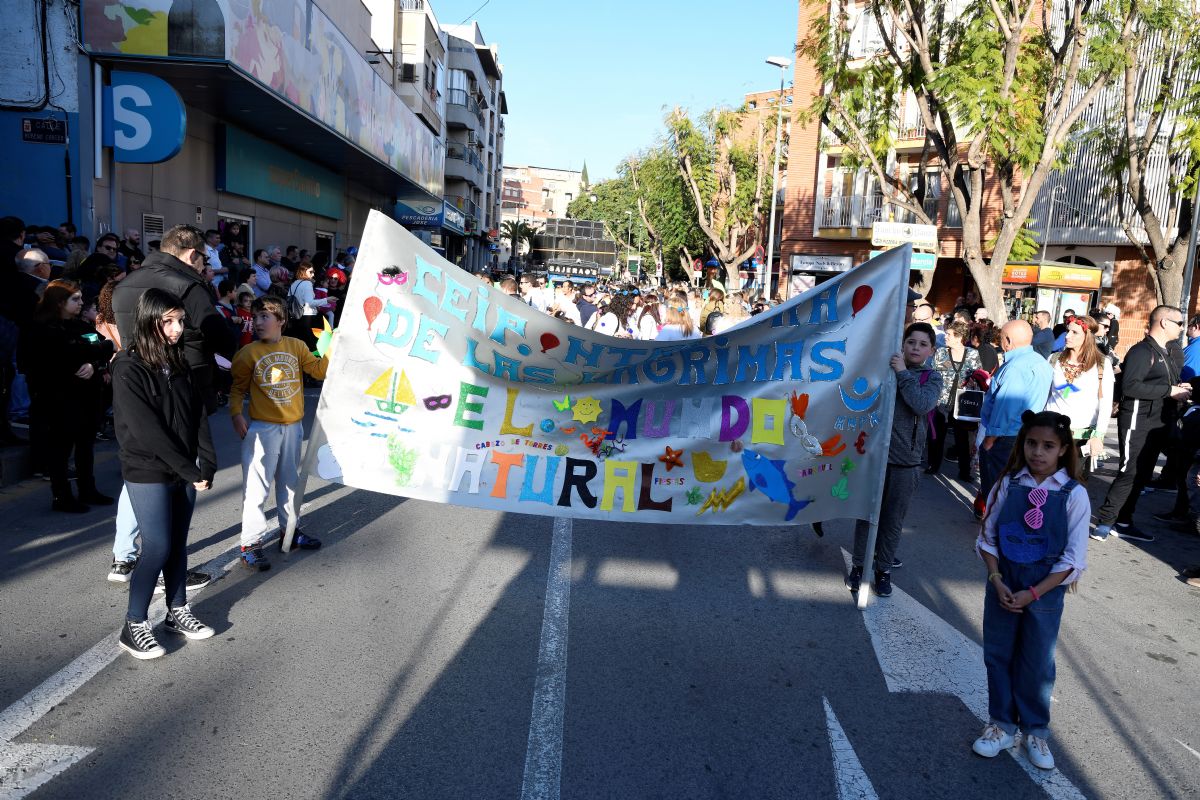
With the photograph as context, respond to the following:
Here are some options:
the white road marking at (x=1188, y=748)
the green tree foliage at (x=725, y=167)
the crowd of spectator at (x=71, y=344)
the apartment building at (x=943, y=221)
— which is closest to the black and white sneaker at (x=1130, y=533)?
the white road marking at (x=1188, y=748)


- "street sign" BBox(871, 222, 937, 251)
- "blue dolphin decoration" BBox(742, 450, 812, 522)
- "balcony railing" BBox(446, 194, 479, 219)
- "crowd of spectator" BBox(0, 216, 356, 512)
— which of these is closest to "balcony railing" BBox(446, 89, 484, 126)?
"balcony railing" BBox(446, 194, 479, 219)

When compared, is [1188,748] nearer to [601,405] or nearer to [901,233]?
[601,405]

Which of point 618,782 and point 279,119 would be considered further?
point 279,119

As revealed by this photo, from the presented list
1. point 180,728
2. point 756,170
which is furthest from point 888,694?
point 756,170

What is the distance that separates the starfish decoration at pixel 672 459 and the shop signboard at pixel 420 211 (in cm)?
2726

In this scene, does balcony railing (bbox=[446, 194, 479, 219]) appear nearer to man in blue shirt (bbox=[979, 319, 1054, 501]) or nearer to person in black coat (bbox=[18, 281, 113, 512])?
person in black coat (bbox=[18, 281, 113, 512])

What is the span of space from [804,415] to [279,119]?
47.9 feet

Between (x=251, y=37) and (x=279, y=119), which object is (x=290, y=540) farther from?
(x=279, y=119)

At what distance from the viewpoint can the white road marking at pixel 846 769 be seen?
331 centimetres

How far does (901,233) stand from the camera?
15.5 meters

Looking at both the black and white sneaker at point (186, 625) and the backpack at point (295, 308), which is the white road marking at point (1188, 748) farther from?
the backpack at point (295, 308)

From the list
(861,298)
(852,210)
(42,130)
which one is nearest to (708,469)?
(861,298)

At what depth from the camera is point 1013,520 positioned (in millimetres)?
3607

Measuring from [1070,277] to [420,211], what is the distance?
2136 cm
